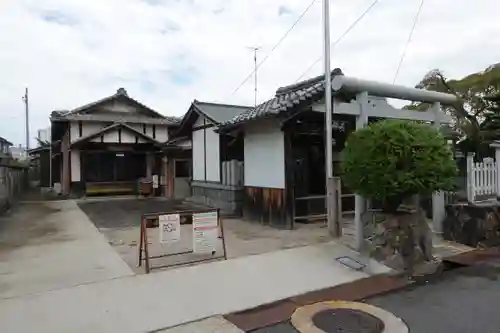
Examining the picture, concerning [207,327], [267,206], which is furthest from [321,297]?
[267,206]

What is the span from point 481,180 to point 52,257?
931 centimetres

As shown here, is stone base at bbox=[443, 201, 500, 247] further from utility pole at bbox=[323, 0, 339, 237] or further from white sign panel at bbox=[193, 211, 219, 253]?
white sign panel at bbox=[193, 211, 219, 253]

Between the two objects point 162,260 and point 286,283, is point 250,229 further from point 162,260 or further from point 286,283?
point 286,283

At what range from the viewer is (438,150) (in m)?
5.96

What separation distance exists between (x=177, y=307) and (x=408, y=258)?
12.5ft

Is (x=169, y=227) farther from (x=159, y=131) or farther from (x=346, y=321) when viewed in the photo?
(x=159, y=131)

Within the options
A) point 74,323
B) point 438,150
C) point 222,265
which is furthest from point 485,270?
point 74,323

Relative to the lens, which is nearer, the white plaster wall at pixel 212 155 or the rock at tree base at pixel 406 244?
the rock at tree base at pixel 406 244

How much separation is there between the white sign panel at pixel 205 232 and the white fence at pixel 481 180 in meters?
5.89

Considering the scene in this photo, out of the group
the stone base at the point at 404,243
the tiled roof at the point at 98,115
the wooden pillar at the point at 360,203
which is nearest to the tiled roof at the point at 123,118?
the tiled roof at the point at 98,115

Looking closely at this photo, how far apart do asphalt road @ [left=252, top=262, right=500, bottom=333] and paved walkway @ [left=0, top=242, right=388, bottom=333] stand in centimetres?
84

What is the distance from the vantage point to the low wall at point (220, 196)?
40.4 ft

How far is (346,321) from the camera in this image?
409cm

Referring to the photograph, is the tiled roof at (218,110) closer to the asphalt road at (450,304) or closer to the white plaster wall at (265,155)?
the white plaster wall at (265,155)
